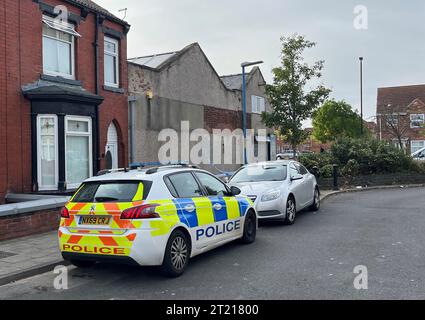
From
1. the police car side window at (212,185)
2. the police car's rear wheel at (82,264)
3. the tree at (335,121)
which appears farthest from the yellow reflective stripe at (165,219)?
the tree at (335,121)

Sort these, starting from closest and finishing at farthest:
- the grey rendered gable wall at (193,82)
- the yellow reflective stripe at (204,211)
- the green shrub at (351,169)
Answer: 1. the yellow reflective stripe at (204,211)
2. the grey rendered gable wall at (193,82)
3. the green shrub at (351,169)

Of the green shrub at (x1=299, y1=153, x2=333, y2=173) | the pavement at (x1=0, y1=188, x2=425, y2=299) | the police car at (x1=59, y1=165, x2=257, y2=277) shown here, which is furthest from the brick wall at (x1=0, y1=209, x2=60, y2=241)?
the green shrub at (x1=299, y1=153, x2=333, y2=173)

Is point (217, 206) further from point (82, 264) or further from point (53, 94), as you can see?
point (53, 94)

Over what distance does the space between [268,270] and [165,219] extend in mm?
1669

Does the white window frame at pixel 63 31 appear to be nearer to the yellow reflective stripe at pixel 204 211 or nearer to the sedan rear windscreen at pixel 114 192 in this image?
the sedan rear windscreen at pixel 114 192

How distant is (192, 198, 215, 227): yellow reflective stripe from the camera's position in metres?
6.73

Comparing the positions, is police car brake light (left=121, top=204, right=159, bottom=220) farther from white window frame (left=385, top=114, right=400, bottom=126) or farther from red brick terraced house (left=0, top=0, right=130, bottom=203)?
white window frame (left=385, top=114, right=400, bottom=126)

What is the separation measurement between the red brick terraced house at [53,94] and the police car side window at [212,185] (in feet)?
20.1

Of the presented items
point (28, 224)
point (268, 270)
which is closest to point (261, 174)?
point (268, 270)

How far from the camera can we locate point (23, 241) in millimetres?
8445

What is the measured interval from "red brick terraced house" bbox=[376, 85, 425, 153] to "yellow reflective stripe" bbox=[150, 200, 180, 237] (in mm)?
31084

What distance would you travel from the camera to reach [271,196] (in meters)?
9.93

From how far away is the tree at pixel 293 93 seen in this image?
63.1 ft

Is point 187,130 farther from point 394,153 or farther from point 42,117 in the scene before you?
point 394,153
